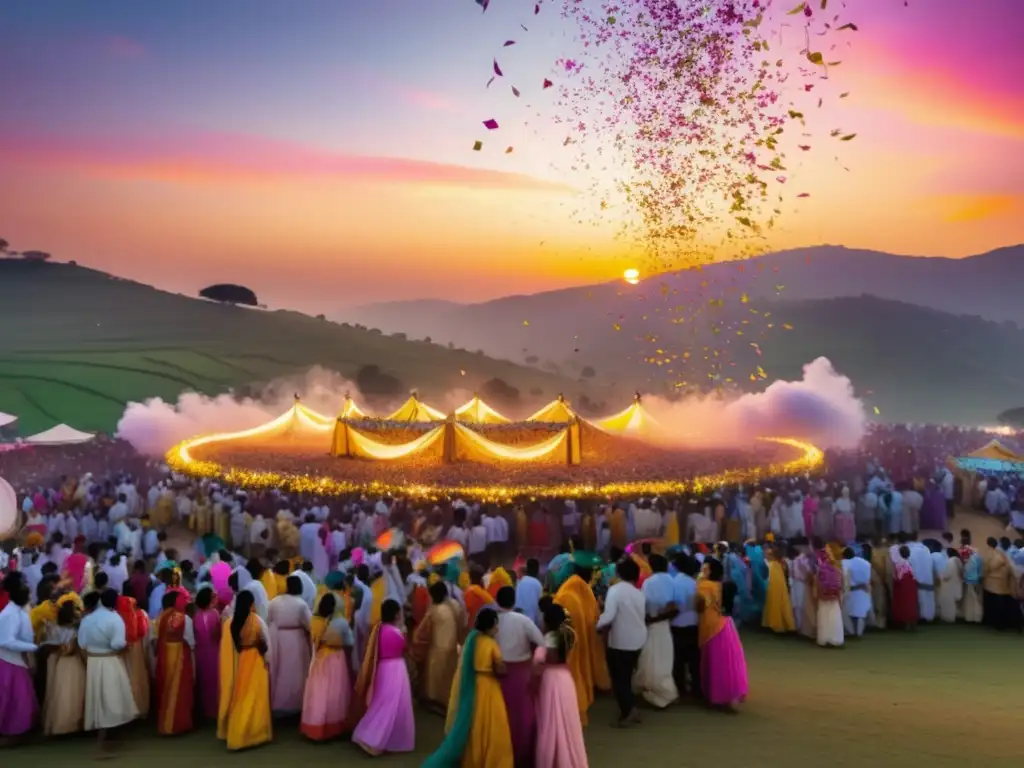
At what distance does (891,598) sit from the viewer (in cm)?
1175

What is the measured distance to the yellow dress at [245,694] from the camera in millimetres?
7402

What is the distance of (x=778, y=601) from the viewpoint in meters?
11.2

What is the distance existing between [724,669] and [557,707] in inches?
87.5

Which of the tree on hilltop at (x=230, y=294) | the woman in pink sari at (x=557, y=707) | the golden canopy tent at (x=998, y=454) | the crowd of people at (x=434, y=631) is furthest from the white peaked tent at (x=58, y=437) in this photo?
the tree on hilltop at (x=230, y=294)

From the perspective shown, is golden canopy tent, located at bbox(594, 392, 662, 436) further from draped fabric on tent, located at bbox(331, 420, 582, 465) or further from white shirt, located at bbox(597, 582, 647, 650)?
white shirt, located at bbox(597, 582, 647, 650)

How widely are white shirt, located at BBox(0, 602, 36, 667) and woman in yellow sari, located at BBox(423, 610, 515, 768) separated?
3524 mm

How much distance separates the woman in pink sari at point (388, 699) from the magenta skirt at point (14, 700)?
2.76m

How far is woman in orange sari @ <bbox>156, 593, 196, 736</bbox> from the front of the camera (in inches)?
306

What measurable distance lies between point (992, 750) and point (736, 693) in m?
1.99

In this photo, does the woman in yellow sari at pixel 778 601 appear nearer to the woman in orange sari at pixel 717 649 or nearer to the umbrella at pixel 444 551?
the woman in orange sari at pixel 717 649

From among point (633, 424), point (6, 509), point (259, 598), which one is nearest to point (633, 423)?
point (633, 424)

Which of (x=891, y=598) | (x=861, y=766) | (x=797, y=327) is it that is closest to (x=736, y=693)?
(x=861, y=766)

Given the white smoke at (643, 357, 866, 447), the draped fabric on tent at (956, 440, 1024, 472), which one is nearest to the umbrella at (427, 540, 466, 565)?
the draped fabric on tent at (956, 440, 1024, 472)

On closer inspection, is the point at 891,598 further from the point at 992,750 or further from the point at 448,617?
the point at 448,617
